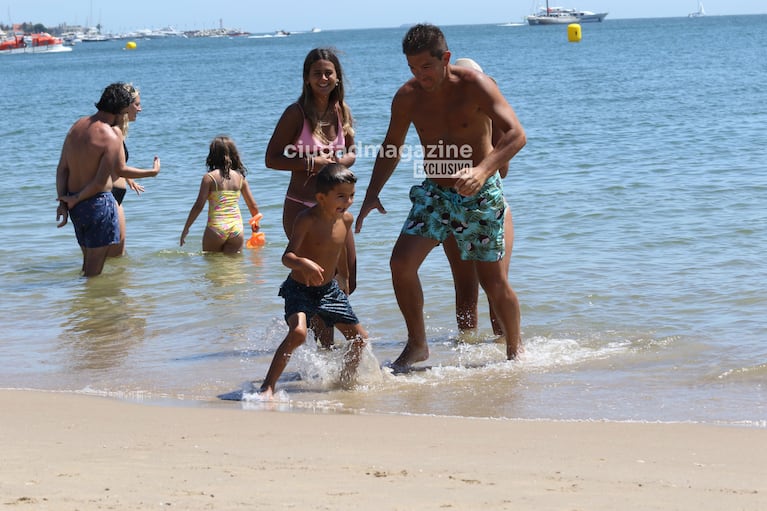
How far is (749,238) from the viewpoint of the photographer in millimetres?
9195

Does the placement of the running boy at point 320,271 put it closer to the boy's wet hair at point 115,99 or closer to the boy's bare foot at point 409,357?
the boy's bare foot at point 409,357

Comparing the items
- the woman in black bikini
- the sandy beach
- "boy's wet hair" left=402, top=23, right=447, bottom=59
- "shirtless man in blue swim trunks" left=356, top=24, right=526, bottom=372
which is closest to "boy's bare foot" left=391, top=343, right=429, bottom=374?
"shirtless man in blue swim trunks" left=356, top=24, right=526, bottom=372

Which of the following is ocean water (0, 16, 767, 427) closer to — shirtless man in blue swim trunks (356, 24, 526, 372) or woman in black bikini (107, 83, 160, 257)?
woman in black bikini (107, 83, 160, 257)

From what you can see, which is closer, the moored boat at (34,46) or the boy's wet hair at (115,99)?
the boy's wet hair at (115,99)

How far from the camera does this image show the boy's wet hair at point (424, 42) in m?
5.32

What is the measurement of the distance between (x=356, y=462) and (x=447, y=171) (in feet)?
6.96

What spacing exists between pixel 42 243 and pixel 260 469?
774cm

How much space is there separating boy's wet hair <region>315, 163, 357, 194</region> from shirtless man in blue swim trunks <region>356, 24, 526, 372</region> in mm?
505

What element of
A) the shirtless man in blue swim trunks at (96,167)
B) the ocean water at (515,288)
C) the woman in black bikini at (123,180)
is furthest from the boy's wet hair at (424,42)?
the shirtless man in blue swim trunks at (96,167)

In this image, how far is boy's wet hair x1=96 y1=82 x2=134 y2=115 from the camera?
8.16 metres

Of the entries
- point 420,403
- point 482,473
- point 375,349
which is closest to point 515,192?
point 375,349

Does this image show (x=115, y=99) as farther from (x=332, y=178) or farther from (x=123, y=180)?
(x=332, y=178)

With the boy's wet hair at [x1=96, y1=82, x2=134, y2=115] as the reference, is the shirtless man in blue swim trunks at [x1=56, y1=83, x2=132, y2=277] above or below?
below

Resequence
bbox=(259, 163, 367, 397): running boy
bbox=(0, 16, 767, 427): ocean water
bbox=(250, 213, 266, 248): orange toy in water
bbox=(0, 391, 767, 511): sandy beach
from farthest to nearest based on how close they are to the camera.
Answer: bbox=(250, 213, 266, 248): orange toy in water → bbox=(0, 16, 767, 427): ocean water → bbox=(259, 163, 367, 397): running boy → bbox=(0, 391, 767, 511): sandy beach
